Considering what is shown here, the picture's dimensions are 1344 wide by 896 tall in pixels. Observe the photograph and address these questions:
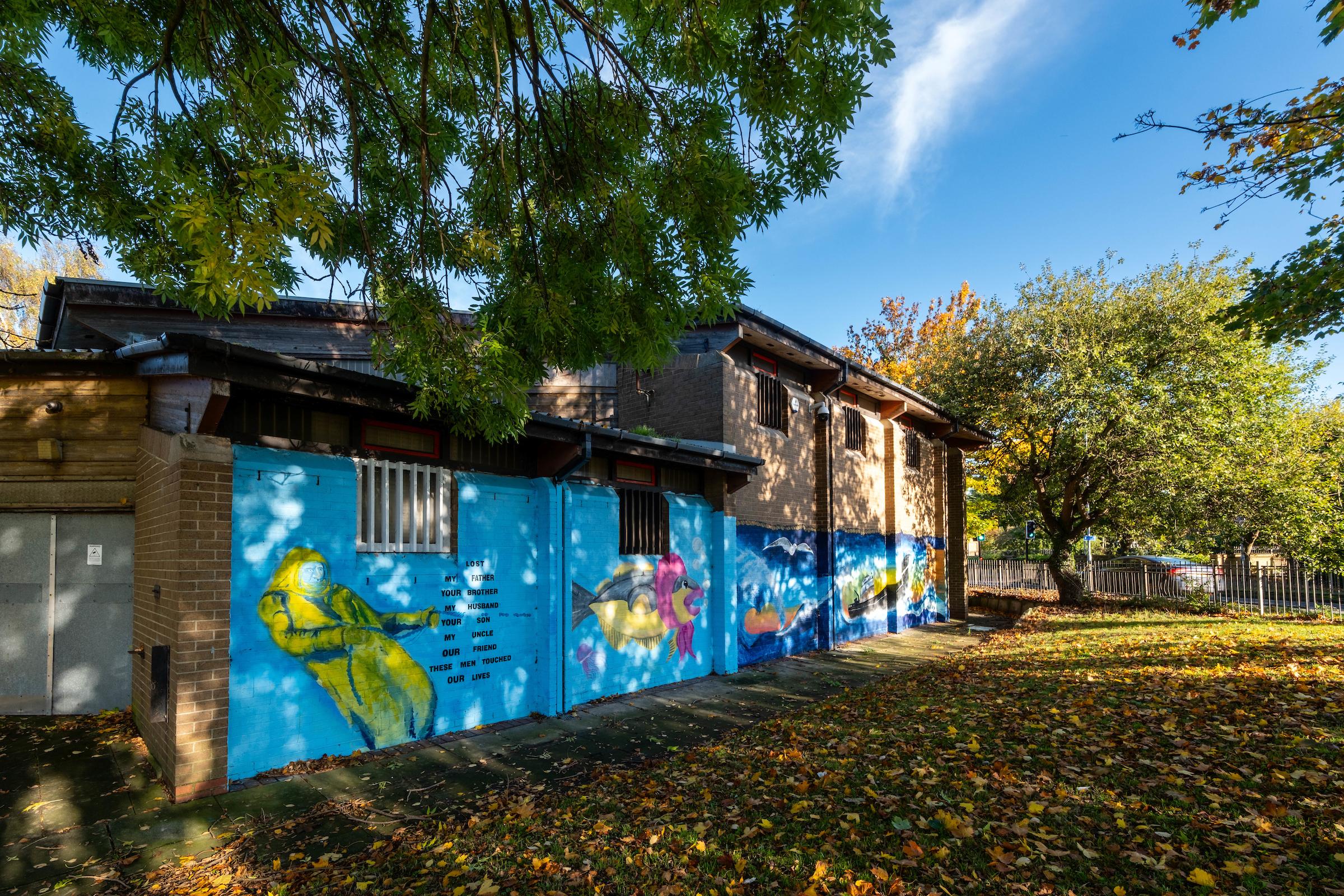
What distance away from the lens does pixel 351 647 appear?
20.3 ft

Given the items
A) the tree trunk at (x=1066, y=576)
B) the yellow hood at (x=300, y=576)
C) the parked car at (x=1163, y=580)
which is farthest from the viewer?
the tree trunk at (x=1066, y=576)

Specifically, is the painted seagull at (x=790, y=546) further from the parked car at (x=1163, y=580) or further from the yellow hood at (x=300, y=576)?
the parked car at (x=1163, y=580)

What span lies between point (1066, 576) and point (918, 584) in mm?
→ 5465

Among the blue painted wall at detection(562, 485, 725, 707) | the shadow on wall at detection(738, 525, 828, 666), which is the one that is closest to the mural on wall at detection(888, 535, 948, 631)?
the shadow on wall at detection(738, 525, 828, 666)

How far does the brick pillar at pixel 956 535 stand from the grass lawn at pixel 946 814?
12643mm

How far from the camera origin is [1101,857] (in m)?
3.97

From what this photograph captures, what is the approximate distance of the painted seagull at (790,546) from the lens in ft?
41.2

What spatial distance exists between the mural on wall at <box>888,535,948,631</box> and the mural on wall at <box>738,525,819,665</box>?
4.62 metres

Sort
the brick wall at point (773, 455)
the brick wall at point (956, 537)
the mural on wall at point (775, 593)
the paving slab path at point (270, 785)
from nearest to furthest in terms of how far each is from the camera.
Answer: the paving slab path at point (270, 785) → the mural on wall at point (775, 593) → the brick wall at point (773, 455) → the brick wall at point (956, 537)

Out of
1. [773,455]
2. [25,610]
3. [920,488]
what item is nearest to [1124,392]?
[920,488]

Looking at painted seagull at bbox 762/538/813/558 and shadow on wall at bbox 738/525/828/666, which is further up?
painted seagull at bbox 762/538/813/558

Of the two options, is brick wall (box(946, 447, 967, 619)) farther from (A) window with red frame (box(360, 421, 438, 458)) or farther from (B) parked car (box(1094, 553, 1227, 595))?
(A) window with red frame (box(360, 421, 438, 458))

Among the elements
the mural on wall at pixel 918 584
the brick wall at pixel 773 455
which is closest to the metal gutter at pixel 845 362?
the brick wall at pixel 773 455

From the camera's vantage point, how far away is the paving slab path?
14.4 ft
